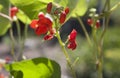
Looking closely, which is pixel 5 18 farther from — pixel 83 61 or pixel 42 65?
pixel 83 61

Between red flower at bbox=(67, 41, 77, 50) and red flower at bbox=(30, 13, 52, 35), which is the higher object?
red flower at bbox=(30, 13, 52, 35)

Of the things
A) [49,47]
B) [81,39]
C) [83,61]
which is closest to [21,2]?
[83,61]

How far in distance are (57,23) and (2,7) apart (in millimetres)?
269

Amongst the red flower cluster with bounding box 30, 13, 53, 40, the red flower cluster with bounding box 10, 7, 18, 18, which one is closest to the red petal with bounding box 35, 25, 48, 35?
the red flower cluster with bounding box 30, 13, 53, 40

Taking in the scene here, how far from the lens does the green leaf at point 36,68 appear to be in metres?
0.56

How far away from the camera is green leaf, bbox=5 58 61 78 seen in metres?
0.56

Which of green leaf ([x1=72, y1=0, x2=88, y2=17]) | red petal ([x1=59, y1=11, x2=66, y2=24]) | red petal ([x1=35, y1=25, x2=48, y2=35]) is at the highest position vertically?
red petal ([x1=59, y1=11, x2=66, y2=24])

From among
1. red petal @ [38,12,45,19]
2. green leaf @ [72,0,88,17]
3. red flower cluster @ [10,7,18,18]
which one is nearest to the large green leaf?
red flower cluster @ [10,7,18,18]

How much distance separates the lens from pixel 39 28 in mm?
573

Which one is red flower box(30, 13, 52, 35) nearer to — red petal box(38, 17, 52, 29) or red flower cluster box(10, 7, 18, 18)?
red petal box(38, 17, 52, 29)

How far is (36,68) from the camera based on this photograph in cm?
57

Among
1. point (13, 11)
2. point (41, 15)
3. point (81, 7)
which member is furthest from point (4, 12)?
point (41, 15)

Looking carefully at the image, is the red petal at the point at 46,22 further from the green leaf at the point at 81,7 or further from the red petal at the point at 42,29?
the green leaf at the point at 81,7

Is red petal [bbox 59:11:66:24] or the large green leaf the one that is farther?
the large green leaf
